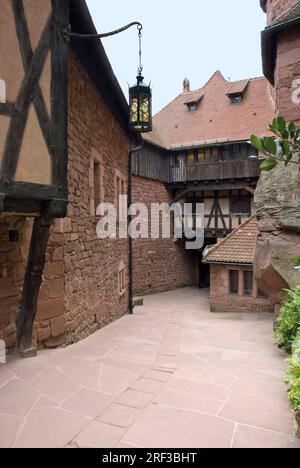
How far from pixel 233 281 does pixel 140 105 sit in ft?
26.3

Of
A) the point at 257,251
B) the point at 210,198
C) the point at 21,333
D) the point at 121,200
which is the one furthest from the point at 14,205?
the point at 210,198

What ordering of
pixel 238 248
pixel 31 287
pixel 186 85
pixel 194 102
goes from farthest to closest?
1. pixel 186 85
2. pixel 194 102
3. pixel 238 248
4. pixel 31 287

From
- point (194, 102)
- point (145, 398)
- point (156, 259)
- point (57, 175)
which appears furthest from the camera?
point (194, 102)

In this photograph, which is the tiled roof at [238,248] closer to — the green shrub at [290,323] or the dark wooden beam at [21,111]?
the green shrub at [290,323]

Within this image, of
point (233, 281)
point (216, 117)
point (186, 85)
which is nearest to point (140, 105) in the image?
point (233, 281)

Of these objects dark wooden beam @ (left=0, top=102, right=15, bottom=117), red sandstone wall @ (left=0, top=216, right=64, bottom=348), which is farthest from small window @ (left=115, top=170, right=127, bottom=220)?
dark wooden beam @ (left=0, top=102, right=15, bottom=117)

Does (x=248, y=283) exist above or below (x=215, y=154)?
below

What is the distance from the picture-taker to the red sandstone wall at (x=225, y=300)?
40.4ft

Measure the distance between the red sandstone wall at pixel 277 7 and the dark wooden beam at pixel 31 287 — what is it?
8228mm

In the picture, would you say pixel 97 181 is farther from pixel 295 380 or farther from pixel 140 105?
pixel 295 380

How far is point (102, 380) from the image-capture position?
3842 mm

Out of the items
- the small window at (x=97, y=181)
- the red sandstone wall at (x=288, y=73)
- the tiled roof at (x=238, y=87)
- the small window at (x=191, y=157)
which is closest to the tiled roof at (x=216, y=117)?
the tiled roof at (x=238, y=87)

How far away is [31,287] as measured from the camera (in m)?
4.11
